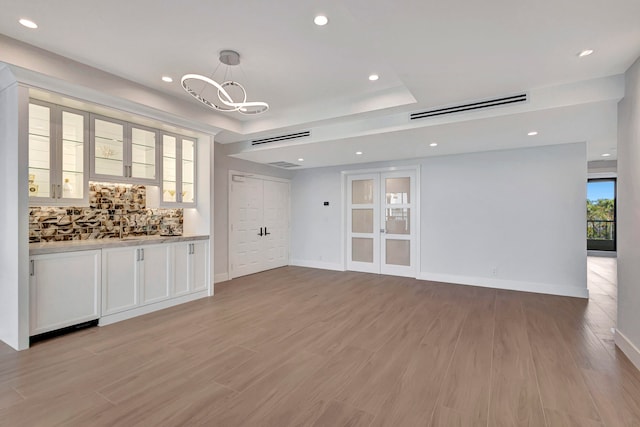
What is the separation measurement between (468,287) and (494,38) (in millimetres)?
4317

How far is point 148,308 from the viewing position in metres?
4.02

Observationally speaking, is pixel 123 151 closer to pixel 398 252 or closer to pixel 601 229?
pixel 398 252

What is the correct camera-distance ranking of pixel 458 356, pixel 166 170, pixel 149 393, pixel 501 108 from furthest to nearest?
1. pixel 166 170
2. pixel 501 108
3. pixel 458 356
4. pixel 149 393

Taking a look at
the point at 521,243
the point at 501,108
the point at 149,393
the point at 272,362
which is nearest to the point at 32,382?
the point at 149,393

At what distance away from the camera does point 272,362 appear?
2.71 m

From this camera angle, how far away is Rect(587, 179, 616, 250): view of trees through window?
28.4 ft

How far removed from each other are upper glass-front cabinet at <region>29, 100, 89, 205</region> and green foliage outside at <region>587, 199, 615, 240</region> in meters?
12.2

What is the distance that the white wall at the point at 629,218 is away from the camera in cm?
272

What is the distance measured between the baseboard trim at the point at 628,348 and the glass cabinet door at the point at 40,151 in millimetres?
6015

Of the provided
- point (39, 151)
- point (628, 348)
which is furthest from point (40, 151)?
point (628, 348)

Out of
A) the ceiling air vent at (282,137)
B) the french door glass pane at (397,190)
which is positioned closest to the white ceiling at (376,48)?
the ceiling air vent at (282,137)

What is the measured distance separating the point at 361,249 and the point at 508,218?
2.99m

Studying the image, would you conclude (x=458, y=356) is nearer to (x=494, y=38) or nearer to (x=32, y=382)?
(x=494, y=38)

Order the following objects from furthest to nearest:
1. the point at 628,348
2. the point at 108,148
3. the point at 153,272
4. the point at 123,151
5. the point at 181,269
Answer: the point at 181,269, the point at 153,272, the point at 123,151, the point at 108,148, the point at 628,348
